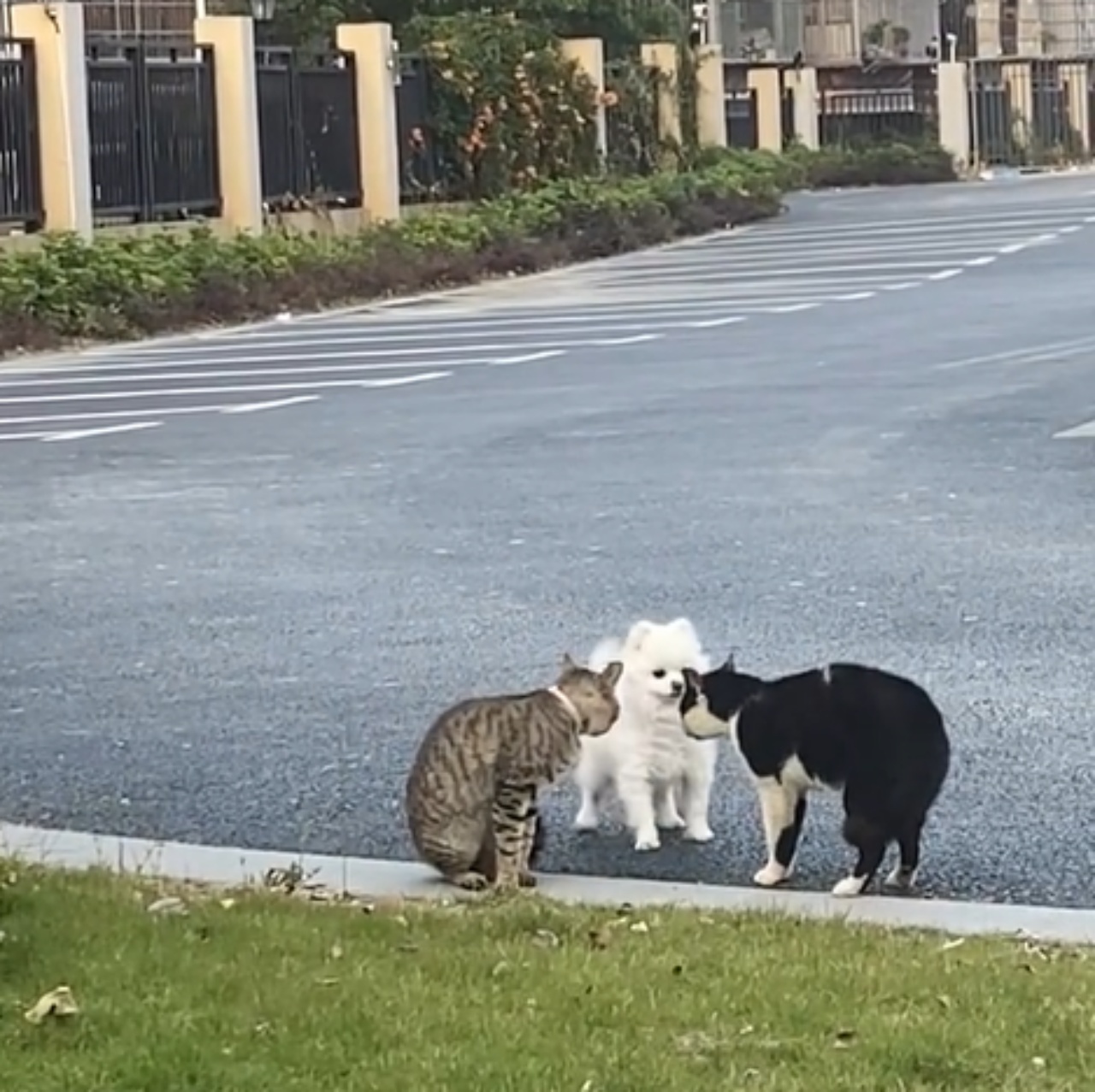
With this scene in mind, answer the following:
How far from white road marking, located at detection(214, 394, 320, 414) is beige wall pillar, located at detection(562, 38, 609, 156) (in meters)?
20.5

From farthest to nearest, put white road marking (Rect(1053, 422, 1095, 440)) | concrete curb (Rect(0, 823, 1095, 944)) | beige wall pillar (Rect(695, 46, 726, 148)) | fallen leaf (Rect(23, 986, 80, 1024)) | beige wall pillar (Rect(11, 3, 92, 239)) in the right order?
beige wall pillar (Rect(695, 46, 726, 148))
beige wall pillar (Rect(11, 3, 92, 239))
white road marking (Rect(1053, 422, 1095, 440))
concrete curb (Rect(0, 823, 1095, 944))
fallen leaf (Rect(23, 986, 80, 1024))

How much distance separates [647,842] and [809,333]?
51.8 ft

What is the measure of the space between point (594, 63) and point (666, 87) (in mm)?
4214

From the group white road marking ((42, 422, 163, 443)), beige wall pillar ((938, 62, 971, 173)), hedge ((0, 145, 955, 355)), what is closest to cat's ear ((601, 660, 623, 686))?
white road marking ((42, 422, 163, 443))

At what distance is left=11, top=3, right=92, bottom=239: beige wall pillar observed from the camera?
88.4ft

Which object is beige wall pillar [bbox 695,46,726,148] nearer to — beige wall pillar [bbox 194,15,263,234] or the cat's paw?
beige wall pillar [bbox 194,15,263,234]

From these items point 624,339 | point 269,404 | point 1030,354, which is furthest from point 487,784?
point 624,339

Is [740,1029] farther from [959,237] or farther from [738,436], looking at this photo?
[959,237]

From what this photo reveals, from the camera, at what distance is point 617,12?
4369 centimetres

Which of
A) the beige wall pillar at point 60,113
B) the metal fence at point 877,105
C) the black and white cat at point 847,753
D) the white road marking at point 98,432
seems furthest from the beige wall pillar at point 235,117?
the metal fence at point 877,105

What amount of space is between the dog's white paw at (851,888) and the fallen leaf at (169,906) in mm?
1562

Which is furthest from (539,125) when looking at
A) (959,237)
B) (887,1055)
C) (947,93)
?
(887,1055)

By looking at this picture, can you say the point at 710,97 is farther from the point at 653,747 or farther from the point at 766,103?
the point at 653,747

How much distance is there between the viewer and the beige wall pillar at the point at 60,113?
1061 inches
